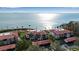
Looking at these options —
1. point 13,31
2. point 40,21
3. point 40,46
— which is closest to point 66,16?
point 40,21

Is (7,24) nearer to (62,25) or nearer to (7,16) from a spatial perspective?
(7,16)

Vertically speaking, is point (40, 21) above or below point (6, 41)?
above

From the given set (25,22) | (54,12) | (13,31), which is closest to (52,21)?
(54,12)

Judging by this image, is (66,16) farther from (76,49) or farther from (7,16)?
(7,16)

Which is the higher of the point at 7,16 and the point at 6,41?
the point at 7,16

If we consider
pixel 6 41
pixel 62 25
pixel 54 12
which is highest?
pixel 54 12
